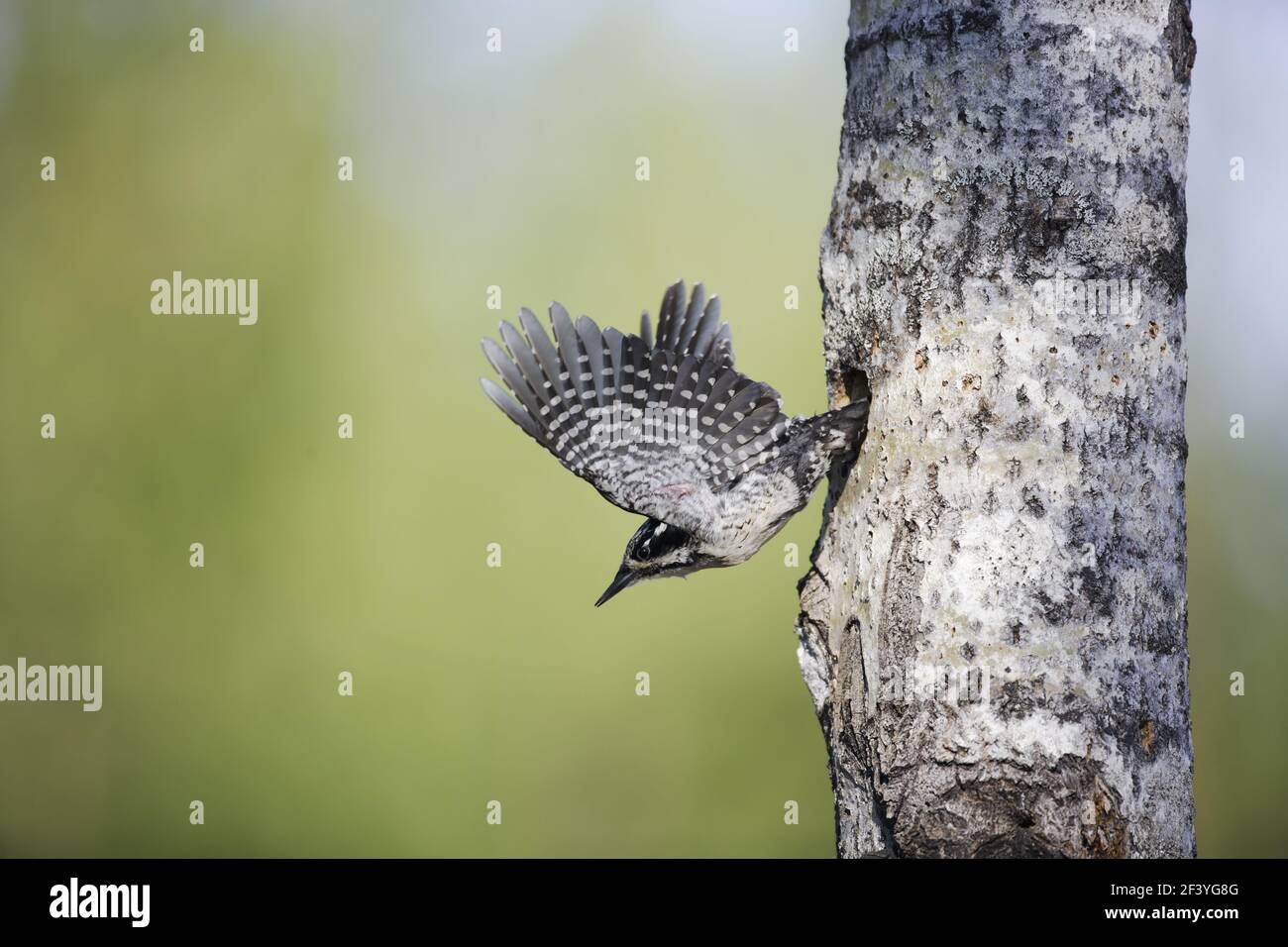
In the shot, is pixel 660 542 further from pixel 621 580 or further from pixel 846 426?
pixel 846 426

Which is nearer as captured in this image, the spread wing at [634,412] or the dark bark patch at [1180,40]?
A: the dark bark patch at [1180,40]

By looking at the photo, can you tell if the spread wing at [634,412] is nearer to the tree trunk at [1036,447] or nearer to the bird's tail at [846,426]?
the bird's tail at [846,426]

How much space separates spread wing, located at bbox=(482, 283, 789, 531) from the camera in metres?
3.84

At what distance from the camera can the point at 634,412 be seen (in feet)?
12.9

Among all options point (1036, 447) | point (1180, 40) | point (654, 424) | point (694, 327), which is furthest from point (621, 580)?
point (1180, 40)

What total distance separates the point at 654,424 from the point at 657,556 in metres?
0.64

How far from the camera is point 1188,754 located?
9.00ft

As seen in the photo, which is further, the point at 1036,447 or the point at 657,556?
the point at 657,556

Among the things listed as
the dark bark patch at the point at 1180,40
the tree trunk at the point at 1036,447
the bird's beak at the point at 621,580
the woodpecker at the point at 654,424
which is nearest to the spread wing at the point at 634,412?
the woodpecker at the point at 654,424

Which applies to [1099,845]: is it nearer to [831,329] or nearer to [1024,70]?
[831,329]

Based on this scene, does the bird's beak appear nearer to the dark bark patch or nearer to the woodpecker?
the woodpecker

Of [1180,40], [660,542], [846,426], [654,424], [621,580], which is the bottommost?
[621,580]

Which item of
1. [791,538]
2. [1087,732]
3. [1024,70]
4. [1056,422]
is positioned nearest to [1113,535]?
[1056,422]

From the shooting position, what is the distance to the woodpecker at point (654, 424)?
3834 mm
